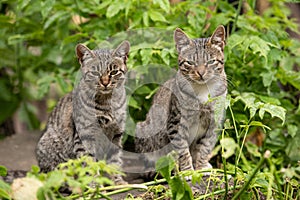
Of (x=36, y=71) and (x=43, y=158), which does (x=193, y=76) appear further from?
(x=36, y=71)

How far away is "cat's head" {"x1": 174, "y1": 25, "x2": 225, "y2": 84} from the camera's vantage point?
13.1ft

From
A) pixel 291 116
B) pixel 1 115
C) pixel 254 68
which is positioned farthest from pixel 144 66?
pixel 1 115

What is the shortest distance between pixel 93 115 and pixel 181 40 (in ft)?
2.76

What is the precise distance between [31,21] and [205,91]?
8.63 ft

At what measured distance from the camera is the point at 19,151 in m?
5.53

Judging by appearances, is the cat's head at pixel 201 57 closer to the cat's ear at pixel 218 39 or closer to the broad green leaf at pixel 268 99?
the cat's ear at pixel 218 39

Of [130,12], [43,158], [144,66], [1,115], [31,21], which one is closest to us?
[43,158]

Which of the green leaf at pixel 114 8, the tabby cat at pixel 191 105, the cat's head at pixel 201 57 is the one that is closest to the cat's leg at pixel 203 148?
the tabby cat at pixel 191 105

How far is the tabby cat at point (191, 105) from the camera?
401 centimetres

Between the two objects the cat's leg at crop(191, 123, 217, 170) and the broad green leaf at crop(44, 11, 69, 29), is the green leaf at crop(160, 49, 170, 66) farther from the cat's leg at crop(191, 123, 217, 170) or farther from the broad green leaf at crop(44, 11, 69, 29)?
the broad green leaf at crop(44, 11, 69, 29)

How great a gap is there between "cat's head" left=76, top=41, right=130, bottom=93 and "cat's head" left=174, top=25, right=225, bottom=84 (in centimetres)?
41

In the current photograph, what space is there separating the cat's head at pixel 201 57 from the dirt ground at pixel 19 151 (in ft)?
6.31

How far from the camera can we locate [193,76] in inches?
157

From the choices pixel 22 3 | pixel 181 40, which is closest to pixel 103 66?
pixel 181 40
